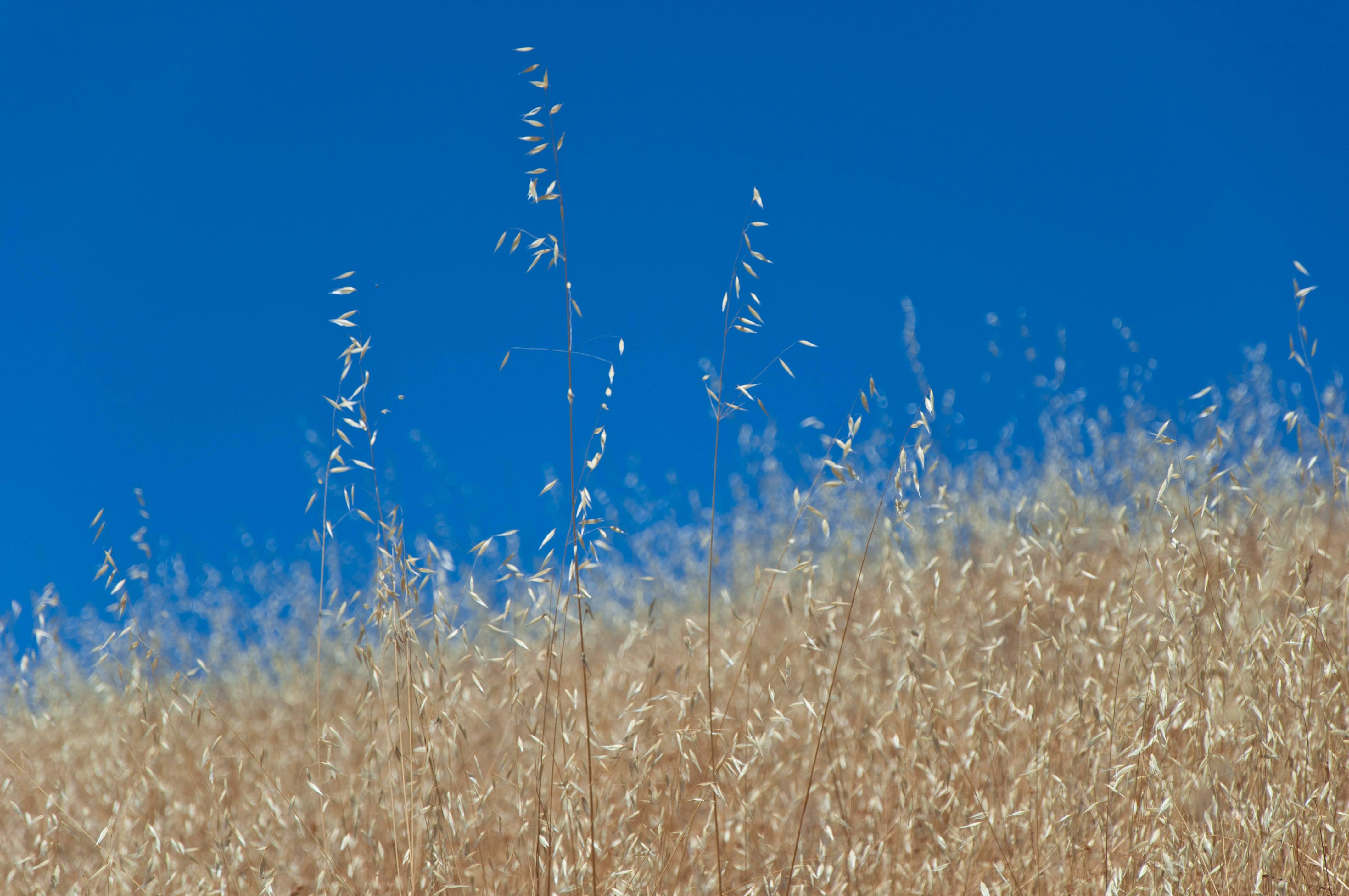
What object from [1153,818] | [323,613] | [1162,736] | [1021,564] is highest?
[1021,564]

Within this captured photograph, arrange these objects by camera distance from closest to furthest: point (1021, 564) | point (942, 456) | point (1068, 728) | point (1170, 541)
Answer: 1. point (1170, 541)
2. point (1068, 728)
3. point (1021, 564)
4. point (942, 456)

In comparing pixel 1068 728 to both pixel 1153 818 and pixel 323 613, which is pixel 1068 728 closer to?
pixel 1153 818

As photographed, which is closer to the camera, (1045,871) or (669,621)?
(1045,871)

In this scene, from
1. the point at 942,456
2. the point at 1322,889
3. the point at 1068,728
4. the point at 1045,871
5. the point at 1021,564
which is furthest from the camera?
the point at 942,456

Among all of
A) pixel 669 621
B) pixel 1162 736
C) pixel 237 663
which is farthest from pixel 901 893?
pixel 237 663

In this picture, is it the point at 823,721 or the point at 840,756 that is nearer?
the point at 823,721

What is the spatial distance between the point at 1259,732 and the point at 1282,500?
2511mm

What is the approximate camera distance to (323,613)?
2.34m

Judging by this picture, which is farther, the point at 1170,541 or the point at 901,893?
the point at 1170,541

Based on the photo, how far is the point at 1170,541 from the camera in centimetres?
247

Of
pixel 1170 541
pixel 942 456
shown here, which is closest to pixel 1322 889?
pixel 1170 541

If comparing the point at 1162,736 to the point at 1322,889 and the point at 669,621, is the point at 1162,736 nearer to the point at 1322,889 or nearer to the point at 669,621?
the point at 1322,889

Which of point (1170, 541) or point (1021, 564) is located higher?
point (1021, 564)

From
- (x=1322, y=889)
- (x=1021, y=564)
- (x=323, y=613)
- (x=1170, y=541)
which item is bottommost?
(x=1322, y=889)
